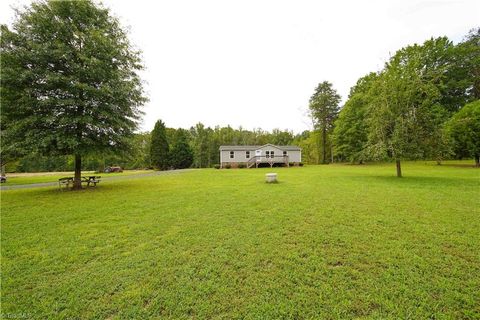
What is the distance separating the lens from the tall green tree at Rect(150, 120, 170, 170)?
39.9 m

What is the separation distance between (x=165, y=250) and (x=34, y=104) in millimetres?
11078

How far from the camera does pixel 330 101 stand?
134 feet

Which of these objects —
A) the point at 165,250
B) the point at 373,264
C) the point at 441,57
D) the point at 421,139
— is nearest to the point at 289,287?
the point at 373,264

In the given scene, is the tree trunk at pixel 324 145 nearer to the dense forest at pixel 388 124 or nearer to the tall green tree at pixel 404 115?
the dense forest at pixel 388 124

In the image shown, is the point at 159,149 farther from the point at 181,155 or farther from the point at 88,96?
the point at 88,96

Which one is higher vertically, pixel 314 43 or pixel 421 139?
pixel 314 43

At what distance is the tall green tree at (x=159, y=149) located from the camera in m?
39.9

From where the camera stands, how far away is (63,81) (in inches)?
376

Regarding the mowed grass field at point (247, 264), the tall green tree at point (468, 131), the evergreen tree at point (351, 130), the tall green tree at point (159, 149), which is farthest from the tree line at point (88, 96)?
the tall green tree at point (159, 149)

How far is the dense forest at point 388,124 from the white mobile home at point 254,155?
329 inches

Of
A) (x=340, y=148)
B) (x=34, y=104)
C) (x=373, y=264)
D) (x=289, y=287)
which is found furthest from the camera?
(x=340, y=148)

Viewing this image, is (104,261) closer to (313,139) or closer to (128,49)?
(128,49)

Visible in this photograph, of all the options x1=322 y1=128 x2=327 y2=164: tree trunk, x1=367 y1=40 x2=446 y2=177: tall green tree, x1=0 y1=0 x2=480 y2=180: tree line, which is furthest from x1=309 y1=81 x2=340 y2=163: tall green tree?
x1=367 y1=40 x2=446 y2=177: tall green tree

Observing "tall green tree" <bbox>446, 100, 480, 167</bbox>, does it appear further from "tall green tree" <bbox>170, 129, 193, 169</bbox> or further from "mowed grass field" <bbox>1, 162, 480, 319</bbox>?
"tall green tree" <bbox>170, 129, 193, 169</bbox>
